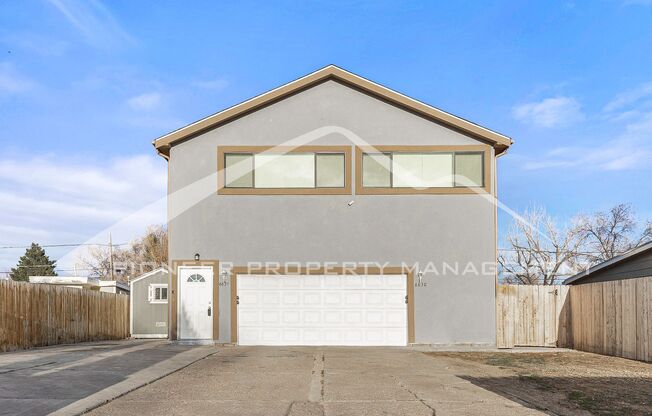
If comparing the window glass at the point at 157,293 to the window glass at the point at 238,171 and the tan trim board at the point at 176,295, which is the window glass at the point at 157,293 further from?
the window glass at the point at 238,171

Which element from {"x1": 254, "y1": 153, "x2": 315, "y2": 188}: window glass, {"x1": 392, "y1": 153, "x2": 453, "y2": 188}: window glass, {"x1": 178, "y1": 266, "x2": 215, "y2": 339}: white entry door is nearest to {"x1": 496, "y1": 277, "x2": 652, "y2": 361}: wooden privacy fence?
{"x1": 392, "y1": 153, "x2": 453, "y2": 188}: window glass

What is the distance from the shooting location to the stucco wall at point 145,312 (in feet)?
102

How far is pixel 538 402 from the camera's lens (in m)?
8.98

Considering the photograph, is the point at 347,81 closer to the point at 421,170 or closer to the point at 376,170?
the point at 376,170

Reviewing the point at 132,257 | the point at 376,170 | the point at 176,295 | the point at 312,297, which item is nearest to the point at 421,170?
the point at 376,170

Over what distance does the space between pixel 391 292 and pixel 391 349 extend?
1.79 metres

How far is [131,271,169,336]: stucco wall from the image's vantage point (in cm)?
3114

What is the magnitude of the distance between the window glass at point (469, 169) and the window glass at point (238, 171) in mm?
6304

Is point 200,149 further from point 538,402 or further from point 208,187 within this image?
point 538,402

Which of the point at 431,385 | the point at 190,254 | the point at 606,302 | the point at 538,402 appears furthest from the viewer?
the point at 190,254

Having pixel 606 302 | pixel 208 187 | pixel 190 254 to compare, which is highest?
pixel 208 187

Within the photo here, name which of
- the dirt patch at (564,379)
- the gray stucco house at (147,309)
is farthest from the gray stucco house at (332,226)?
the gray stucco house at (147,309)

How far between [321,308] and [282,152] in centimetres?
488

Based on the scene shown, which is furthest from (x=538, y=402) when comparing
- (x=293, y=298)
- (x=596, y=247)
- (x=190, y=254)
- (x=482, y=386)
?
(x=596, y=247)
